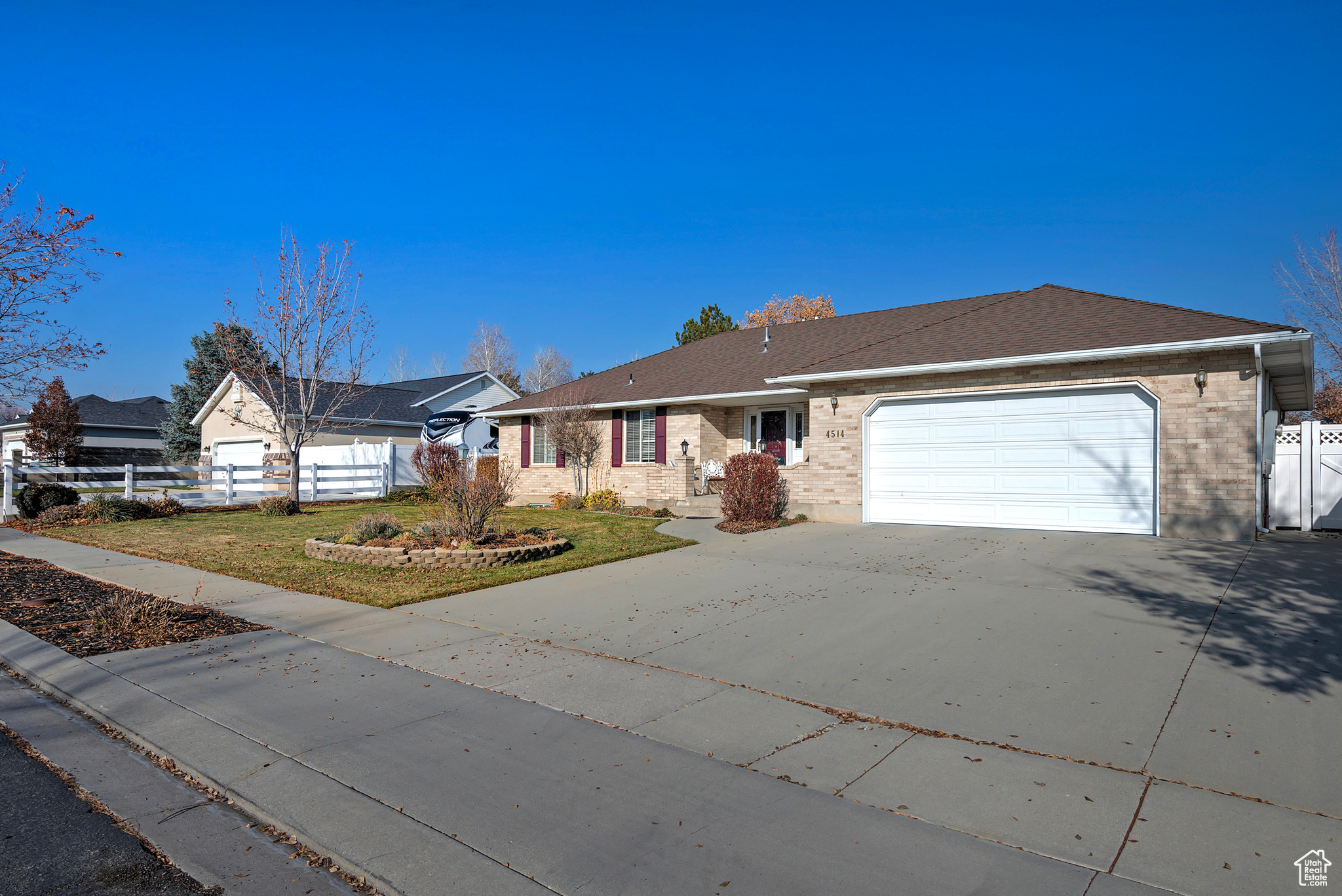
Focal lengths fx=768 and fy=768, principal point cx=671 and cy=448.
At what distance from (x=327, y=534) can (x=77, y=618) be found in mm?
6184

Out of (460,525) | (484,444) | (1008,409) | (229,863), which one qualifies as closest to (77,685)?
(229,863)

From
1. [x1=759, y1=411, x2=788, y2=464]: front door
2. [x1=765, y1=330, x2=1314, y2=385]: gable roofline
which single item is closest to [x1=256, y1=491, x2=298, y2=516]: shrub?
[x1=759, y1=411, x2=788, y2=464]: front door

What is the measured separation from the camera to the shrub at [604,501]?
20.0m

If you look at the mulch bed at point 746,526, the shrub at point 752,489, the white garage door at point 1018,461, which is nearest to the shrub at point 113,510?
the mulch bed at point 746,526

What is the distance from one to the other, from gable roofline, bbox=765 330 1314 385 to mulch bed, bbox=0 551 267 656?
1079 cm

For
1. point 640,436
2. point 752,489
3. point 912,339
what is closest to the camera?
point 752,489

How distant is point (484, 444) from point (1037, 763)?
27.0m

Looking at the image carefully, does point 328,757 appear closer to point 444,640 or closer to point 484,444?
point 444,640

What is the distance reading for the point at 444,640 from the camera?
23.5ft

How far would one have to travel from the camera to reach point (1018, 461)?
13195mm

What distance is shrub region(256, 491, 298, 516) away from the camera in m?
19.7

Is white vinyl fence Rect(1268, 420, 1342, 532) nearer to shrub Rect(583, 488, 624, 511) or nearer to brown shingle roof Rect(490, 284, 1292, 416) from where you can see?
brown shingle roof Rect(490, 284, 1292, 416)

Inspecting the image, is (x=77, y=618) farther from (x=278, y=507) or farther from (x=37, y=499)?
(x=37, y=499)

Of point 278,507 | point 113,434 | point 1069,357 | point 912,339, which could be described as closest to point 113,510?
point 278,507
